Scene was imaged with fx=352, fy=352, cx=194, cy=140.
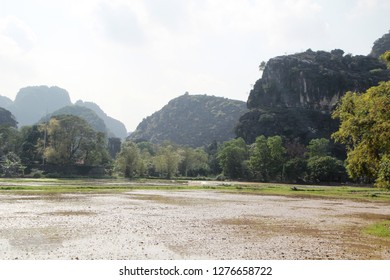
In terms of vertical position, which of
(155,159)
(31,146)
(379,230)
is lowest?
(379,230)

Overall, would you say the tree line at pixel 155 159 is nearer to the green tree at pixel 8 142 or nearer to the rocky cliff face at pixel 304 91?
the green tree at pixel 8 142

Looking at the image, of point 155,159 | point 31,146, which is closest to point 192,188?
point 155,159

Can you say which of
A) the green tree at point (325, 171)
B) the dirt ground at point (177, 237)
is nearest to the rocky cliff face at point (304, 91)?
the green tree at point (325, 171)

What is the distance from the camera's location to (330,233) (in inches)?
750

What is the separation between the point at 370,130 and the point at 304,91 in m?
156

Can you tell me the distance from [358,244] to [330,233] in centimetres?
303

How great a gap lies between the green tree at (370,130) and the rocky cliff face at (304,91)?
12787 centimetres

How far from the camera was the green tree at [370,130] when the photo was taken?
76.8 feet

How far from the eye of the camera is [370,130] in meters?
25.3

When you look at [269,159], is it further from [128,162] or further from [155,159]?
[128,162]

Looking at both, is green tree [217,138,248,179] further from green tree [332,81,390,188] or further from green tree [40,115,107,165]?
green tree [332,81,390,188]

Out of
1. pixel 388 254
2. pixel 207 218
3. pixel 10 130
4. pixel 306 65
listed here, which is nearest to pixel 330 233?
pixel 388 254

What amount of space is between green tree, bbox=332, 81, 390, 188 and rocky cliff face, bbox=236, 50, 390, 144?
128 m
